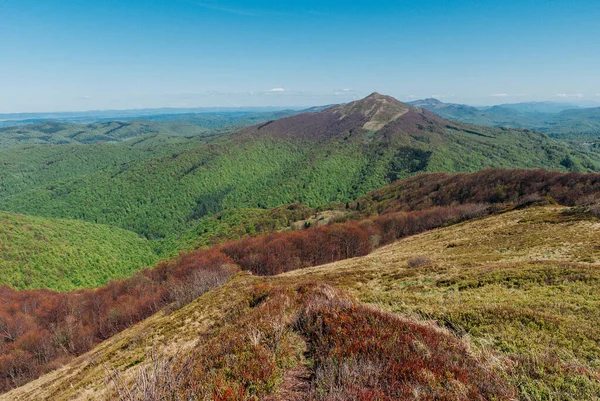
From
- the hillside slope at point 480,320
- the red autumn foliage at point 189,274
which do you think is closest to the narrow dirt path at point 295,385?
the hillside slope at point 480,320

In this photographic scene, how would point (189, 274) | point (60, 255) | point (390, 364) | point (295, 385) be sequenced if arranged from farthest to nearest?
point (60, 255)
point (189, 274)
point (295, 385)
point (390, 364)

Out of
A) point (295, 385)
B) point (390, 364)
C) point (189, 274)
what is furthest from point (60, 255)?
point (390, 364)

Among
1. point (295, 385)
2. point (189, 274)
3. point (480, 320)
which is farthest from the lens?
point (189, 274)

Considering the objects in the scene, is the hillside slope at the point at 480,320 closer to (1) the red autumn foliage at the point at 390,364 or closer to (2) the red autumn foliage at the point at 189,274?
(1) the red autumn foliage at the point at 390,364

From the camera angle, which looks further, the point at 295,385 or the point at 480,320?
the point at 480,320

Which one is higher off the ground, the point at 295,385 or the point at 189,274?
the point at 295,385

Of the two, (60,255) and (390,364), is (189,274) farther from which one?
(60,255)

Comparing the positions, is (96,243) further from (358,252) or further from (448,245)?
(448,245)

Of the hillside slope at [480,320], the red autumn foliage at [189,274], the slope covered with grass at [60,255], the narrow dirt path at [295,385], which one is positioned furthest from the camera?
the slope covered with grass at [60,255]
